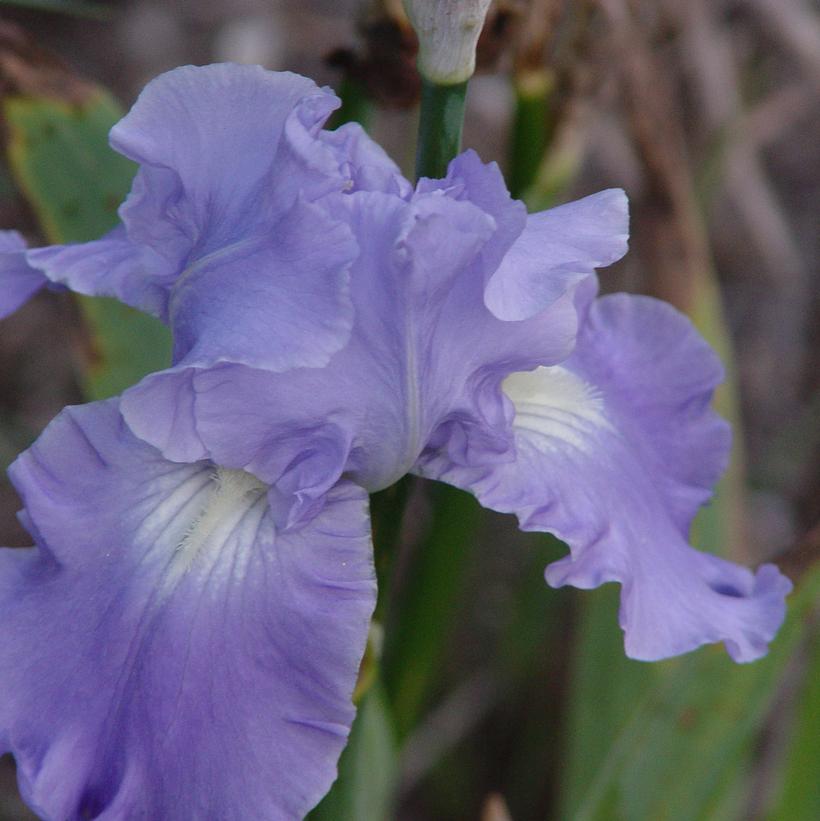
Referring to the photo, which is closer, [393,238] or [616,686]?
[393,238]

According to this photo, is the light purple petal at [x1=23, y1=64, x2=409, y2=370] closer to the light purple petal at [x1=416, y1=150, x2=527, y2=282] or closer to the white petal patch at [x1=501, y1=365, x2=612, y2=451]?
the light purple petal at [x1=416, y1=150, x2=527, y2=282]

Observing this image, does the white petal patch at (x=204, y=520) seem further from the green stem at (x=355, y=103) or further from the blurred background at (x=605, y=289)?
the green stem at (x=355, y=103)

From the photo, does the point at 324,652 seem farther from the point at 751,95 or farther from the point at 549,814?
the point at 751,95

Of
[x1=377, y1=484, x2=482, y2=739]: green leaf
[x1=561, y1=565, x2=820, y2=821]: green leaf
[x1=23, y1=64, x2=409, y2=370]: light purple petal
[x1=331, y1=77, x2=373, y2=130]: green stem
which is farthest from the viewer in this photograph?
[x1=377, y1=484, x2=482, y2=739]: green leaf

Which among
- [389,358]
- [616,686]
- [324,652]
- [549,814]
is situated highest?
[389,358]

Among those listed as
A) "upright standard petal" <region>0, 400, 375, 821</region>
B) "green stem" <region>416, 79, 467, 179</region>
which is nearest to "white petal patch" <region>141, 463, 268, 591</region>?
"upright standard petal" <region>0, 400, 375, 821</region>

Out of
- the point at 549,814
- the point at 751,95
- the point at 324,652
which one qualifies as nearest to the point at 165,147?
the point at 324,652
